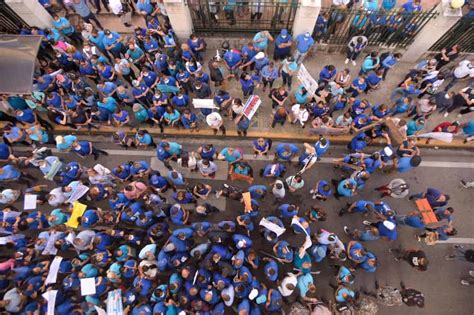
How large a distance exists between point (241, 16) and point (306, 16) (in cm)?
301

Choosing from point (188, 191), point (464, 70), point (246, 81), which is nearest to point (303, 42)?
point (246, 81)

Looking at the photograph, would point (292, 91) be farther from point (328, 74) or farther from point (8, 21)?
point (8, 21)

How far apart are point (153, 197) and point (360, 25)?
386 inches

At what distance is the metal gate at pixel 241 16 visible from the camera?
11.8 meters

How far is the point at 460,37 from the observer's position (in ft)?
37.6

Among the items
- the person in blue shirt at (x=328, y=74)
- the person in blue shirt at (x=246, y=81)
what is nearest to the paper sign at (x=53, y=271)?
the person in blue shirt at (x=246, y=81)

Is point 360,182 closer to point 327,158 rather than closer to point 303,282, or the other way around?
point 327,158

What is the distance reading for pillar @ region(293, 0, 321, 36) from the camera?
10.5 m

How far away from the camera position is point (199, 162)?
9.29 metres

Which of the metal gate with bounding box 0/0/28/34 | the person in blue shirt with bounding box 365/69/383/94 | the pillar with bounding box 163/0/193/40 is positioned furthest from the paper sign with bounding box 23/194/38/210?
the person in blue shirt with bounding box 365/69/383/94

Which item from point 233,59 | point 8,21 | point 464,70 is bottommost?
point 233,59

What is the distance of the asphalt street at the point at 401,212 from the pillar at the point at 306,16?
463cm

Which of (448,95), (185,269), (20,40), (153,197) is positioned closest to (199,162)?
(153,197)

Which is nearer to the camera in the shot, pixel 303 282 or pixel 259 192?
pixel 303 282
